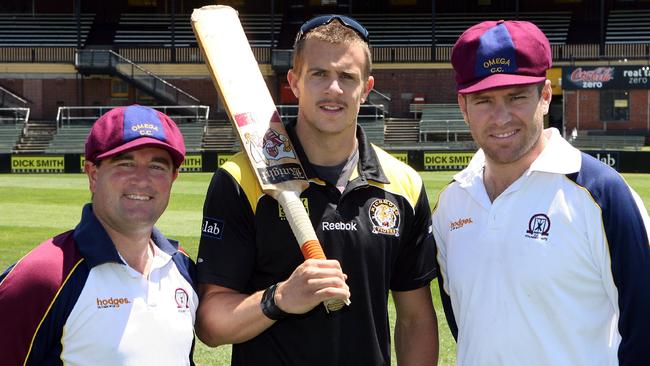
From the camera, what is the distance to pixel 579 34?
4228 centimetres

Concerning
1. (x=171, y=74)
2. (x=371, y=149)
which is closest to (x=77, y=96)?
(x=171, y=74)

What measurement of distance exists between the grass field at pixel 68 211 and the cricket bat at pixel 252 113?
3.06m

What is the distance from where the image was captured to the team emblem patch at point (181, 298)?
303 cm

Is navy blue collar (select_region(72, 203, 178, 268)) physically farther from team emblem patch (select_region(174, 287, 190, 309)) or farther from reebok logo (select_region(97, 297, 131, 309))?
team emblem patch (select_region(174, 287, 190, 309))

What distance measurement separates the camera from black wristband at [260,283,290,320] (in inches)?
117

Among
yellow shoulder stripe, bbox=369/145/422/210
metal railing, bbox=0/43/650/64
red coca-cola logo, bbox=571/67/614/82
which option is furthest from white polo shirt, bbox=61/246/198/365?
metal railing, bbox=0/43/650/64

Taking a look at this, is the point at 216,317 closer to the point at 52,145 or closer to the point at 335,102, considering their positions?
the point at 335,102

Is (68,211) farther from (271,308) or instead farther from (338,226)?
(271,308)

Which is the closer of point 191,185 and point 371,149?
point 371,149

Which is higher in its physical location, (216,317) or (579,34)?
(579,34)

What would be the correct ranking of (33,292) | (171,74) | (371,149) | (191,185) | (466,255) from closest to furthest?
(33,292) < (466,255) < (371,149) < (191,185) < (171,74)

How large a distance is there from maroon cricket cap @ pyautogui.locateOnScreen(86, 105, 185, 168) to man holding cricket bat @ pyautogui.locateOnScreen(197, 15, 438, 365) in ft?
0.90

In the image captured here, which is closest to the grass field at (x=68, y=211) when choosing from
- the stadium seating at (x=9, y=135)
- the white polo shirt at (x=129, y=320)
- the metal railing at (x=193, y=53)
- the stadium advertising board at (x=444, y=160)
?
the stadium advertising board at (x=444, y=160)

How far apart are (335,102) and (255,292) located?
0.73 metres
